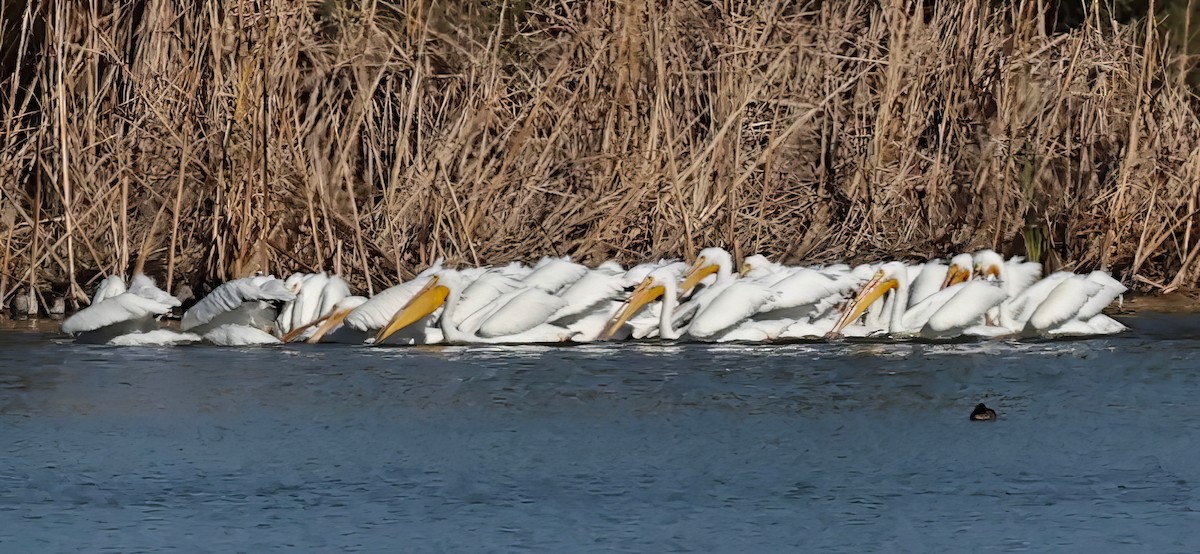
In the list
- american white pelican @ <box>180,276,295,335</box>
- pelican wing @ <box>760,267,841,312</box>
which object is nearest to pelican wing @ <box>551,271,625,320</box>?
pelican wing @ <box>760,267,841,312</box>

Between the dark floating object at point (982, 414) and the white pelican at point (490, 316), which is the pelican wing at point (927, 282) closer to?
the white pelican at point (490, 316)

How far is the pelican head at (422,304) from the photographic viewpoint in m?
8.35

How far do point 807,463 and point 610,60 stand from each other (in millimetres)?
5312

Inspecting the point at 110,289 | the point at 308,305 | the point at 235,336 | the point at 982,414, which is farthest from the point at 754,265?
the point at 982,414

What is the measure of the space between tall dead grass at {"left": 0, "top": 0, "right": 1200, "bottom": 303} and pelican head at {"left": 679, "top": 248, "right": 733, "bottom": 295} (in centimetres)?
61

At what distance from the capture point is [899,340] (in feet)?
28.4

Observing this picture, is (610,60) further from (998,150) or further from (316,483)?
(316,483)

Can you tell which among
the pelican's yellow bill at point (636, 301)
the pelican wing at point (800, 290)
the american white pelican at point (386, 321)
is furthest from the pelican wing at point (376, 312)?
the pelican wing at point (800, 290)

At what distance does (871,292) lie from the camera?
896 cm

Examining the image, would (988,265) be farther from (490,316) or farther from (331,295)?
(331,295)

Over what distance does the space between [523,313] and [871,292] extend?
1754 millimetres

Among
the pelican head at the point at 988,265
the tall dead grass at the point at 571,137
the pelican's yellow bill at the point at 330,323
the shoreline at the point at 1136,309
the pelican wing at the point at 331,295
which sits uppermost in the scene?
the tall dead grass at the point at 571,137

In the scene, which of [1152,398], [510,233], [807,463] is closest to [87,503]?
[807,463]

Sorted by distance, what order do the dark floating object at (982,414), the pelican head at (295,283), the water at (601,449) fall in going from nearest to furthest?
the water at (601,449), the dark floating object at (982,414), the pelican head at (295,283)
